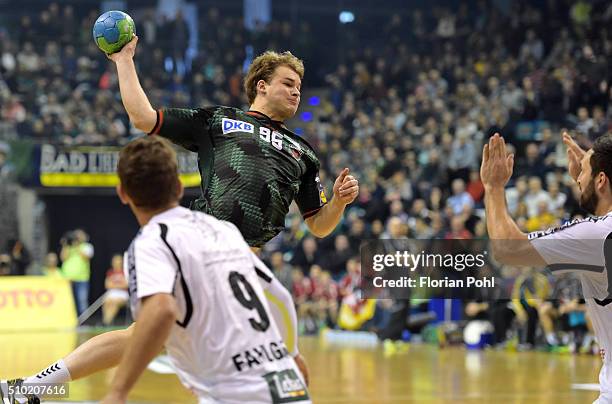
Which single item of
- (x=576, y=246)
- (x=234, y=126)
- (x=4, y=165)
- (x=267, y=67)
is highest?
(x=4, y=165)

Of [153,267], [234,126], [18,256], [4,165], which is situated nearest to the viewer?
[153,267]

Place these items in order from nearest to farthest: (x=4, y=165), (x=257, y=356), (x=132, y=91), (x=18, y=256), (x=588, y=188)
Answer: (x=257, y=356), (x=588, y=188), (x=132, y=91), (x=18, y=256), (x=4, y=165)

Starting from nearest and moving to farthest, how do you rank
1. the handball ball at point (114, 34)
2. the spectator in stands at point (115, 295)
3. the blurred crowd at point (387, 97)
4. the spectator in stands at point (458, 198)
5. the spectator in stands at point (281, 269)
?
the handball ball at point (114, 34)
the spectator in stands at point (458, 198)
the blurred crowd at point (387, 97)
the spectator in stands at point (281, 269)
the spectator in stands at point (115, 295)

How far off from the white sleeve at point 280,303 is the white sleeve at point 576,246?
3.78ft

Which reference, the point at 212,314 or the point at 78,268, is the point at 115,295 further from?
the point at 212,314

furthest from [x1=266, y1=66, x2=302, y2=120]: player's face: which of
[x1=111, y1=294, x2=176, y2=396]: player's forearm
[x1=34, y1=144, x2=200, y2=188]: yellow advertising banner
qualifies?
[x1=34, y1=144, x2=200, y2=188]: yellow advertising banner

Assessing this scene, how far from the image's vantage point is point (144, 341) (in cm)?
351

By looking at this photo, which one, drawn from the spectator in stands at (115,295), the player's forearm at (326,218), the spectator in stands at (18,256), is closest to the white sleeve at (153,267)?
the player's forearm at (326,218)

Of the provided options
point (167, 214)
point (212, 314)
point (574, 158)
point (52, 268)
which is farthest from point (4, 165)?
point (212, 314)

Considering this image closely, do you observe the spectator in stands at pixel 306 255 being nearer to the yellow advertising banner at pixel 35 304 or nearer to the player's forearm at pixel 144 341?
the yellow advertising banner at pixel 35 304

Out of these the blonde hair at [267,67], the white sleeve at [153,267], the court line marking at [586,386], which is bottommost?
the court line marking at [586,386]

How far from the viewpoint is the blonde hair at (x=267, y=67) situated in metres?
6.30

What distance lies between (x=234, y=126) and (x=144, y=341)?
108 inches

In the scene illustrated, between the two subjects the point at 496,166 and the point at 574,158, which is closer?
the point at 496,166
